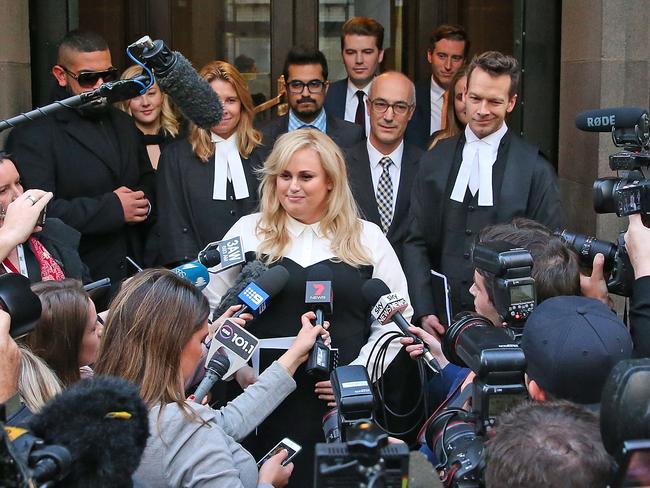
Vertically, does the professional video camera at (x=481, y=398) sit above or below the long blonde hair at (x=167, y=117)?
below

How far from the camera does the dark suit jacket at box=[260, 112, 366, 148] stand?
6145 millimetres

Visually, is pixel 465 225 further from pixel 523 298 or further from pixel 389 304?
pixel 523 298

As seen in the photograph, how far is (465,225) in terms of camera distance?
209 inches

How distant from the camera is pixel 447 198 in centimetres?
536

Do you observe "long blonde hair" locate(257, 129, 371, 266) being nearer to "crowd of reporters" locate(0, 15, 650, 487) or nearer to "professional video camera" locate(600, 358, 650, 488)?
"crowd of reporters" locate(0, 15, 650, 487)

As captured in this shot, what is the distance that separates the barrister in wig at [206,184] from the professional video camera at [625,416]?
3697 mm

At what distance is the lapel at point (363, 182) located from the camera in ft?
18.6

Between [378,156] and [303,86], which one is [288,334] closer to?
[378,156]

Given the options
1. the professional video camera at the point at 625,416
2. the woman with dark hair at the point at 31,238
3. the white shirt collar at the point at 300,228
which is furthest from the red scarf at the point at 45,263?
the professional video camera at the point at 625,416

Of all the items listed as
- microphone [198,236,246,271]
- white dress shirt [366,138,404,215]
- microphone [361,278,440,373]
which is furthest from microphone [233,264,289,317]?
white dress shirt [366,138,404,215]

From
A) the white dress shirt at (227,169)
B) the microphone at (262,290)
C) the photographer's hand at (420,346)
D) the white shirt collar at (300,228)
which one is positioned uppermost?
the white dress shirt at (227,169)

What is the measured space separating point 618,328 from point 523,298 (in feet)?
1.19

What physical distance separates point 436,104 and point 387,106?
1.25 m

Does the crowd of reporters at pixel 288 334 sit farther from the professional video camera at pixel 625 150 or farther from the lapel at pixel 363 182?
the lapel at pixel 363 182
